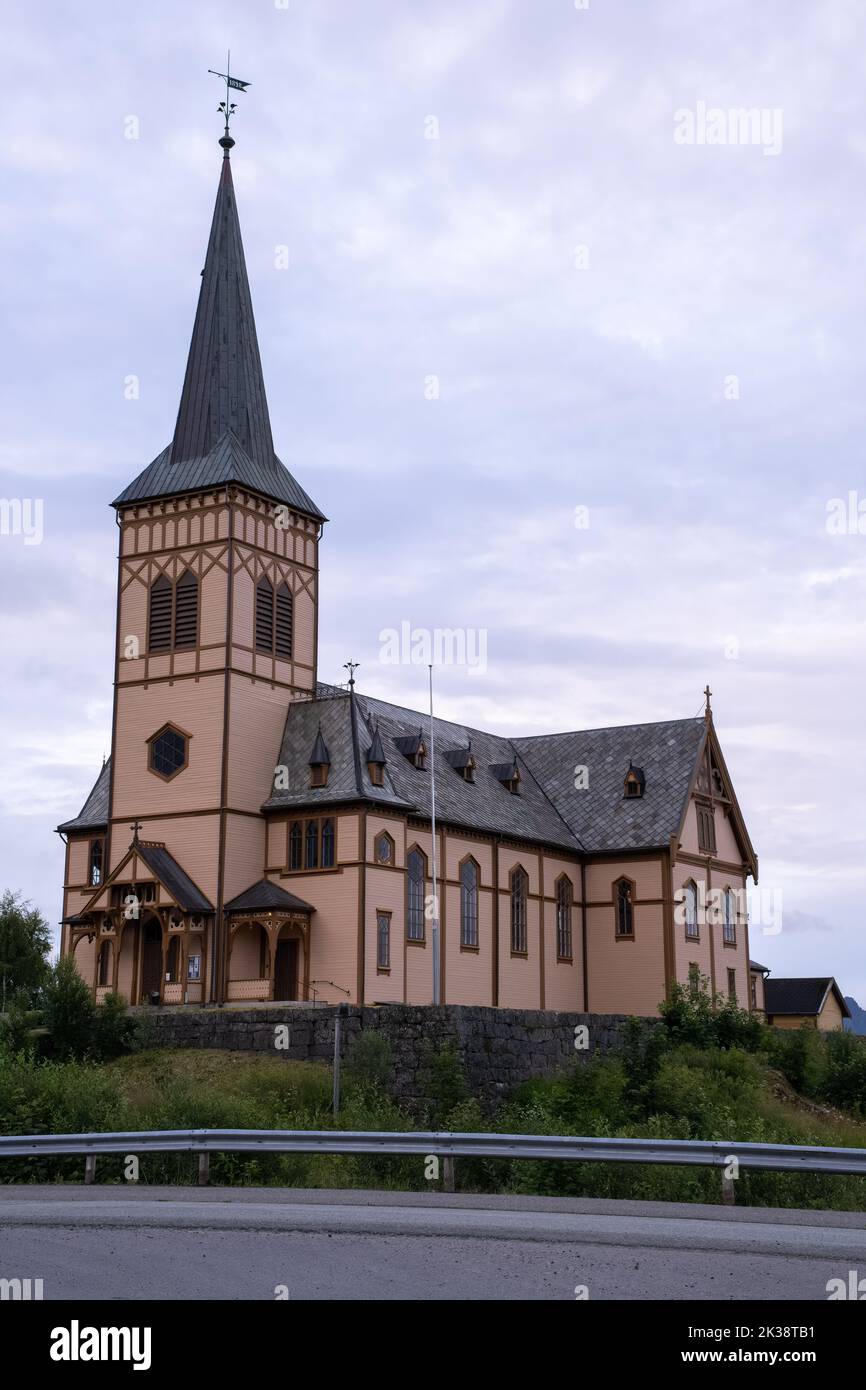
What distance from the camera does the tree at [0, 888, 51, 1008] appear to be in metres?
60.1

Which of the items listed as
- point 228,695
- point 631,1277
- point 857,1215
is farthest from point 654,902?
point 631,1277

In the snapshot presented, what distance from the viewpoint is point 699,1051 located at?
4375cm

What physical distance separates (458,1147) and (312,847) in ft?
98.7

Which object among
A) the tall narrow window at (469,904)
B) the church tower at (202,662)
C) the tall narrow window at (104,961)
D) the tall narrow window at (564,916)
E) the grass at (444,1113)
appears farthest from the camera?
the tall narrow window at (564,916)

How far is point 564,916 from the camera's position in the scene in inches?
2301

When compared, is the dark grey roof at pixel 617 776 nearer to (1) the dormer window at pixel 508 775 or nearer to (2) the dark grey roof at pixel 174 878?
(1) the dormer window at pixel 508 775

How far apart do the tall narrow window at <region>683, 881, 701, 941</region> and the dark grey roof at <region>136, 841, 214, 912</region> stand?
20074mm

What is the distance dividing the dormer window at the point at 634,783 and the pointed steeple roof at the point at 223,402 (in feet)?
54.8

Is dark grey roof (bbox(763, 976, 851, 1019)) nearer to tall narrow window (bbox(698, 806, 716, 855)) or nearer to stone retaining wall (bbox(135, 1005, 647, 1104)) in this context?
tall narrow window (bbox(698, 806, 716, 855))

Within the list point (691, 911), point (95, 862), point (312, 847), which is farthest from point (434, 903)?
point (691, 911)

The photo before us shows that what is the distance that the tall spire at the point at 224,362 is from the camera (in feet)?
171

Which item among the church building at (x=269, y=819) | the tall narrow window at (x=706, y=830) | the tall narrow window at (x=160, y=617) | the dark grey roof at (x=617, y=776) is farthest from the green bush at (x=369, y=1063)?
→ the tall narrow window at (x=706, y=830)
